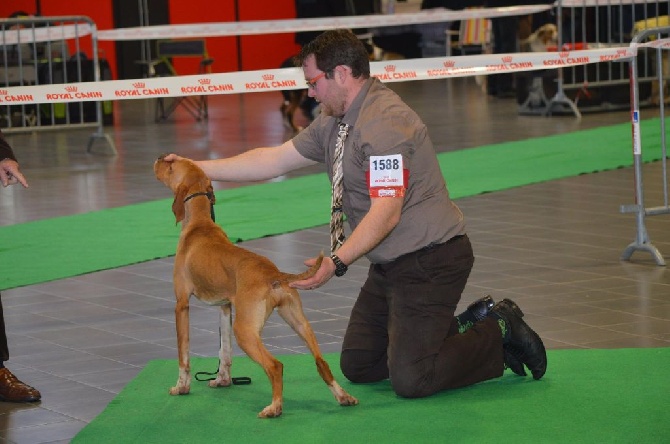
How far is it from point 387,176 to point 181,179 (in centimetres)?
93

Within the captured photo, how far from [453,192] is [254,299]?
5.96 metres

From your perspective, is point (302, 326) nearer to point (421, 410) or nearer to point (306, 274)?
point (306, 274)

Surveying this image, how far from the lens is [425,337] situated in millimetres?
4883

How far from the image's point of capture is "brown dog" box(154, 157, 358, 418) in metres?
4.46

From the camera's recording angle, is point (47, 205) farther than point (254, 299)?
Yes

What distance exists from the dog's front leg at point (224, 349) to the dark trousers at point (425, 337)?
488 mm

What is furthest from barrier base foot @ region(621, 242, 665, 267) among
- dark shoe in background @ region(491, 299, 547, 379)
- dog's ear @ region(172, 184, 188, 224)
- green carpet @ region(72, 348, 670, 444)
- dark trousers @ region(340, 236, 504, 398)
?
dog's ear @ region(172, 184, 188, 224)

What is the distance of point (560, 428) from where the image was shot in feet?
14.4

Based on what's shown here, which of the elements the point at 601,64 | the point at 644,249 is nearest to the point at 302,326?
the point at 644,249

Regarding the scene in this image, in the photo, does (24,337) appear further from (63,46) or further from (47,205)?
(63,46)

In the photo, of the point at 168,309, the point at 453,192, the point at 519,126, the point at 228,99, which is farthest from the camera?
the point at 228,99

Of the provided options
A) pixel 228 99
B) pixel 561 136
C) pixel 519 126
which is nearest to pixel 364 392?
pixel 561 136

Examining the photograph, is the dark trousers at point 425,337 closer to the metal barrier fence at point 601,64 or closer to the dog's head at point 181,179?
the dog's head at point 181,179

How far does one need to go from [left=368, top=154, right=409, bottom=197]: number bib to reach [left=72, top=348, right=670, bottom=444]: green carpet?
852mm
